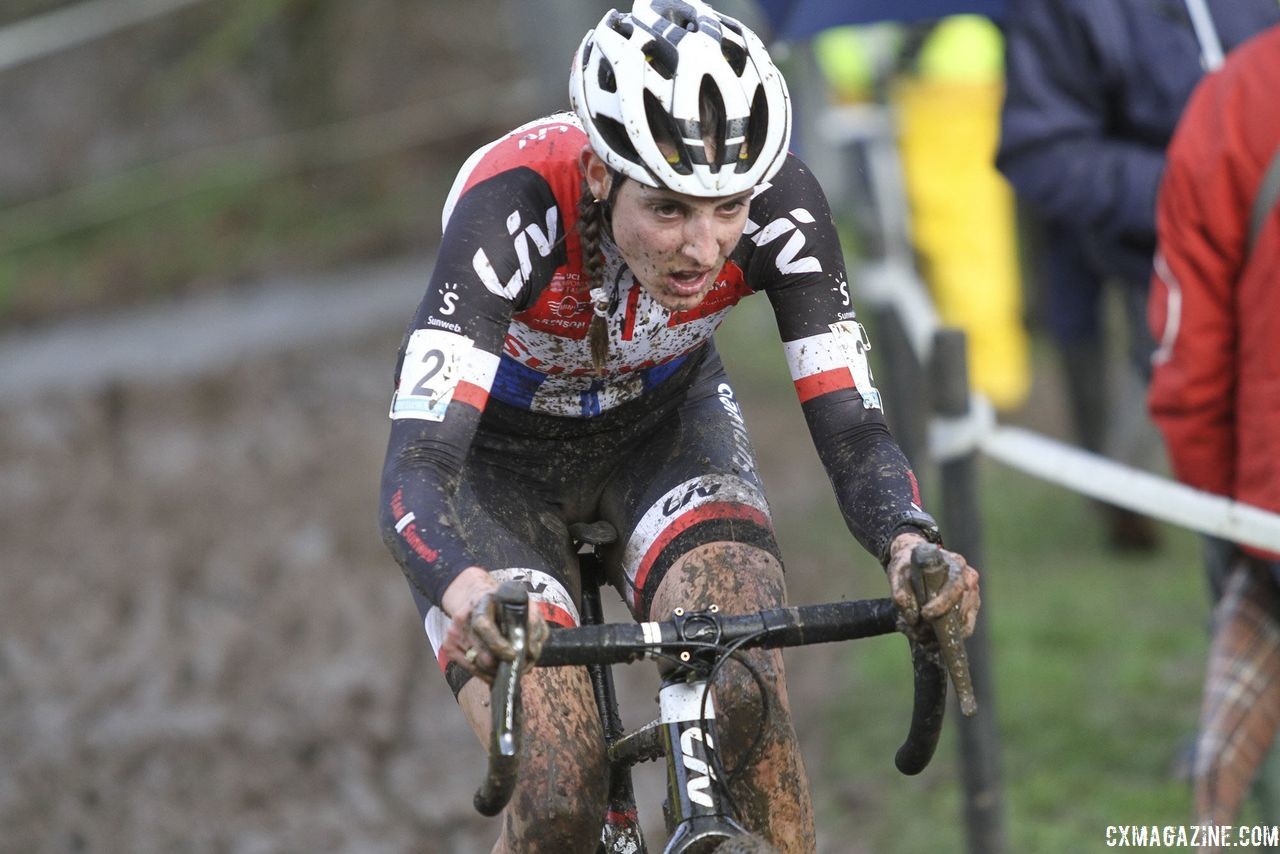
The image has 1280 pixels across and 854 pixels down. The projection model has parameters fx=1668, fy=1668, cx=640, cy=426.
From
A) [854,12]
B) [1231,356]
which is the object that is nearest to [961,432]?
[1231,356]

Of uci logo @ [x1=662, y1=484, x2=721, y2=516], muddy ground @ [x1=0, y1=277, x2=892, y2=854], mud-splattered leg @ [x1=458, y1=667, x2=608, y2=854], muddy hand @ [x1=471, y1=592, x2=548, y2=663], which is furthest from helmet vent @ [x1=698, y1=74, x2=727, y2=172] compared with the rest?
muddy ground @ [x1=0, y1=277, x2=892, y2=854]

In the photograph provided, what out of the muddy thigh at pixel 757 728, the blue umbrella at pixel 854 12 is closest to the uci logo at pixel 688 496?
the muddy thigh at pixel 757 728

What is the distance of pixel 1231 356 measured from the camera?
4160mm

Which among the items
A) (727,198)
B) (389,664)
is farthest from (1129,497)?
(389,664)

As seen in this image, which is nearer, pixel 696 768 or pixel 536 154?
pixel 696 768

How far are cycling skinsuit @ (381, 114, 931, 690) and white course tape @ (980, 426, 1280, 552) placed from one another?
1.07 meters

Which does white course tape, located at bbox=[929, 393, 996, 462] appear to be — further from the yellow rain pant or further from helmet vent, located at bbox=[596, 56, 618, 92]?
Answer: the yellow rain pant

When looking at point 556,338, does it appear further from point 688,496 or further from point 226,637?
point 226,637

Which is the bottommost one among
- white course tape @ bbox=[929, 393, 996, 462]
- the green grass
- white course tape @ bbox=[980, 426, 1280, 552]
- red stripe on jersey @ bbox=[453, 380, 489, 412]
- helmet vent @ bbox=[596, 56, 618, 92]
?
the green grass

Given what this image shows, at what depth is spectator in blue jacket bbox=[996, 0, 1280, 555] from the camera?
5367 mm

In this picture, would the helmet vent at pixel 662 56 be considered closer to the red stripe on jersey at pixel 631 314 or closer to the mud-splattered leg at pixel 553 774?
the red stripe on jersey at pixel 631 314

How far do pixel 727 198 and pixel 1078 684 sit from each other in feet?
13.4

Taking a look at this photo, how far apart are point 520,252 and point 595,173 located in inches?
8.9

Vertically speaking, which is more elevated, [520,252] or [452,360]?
[520,252]
